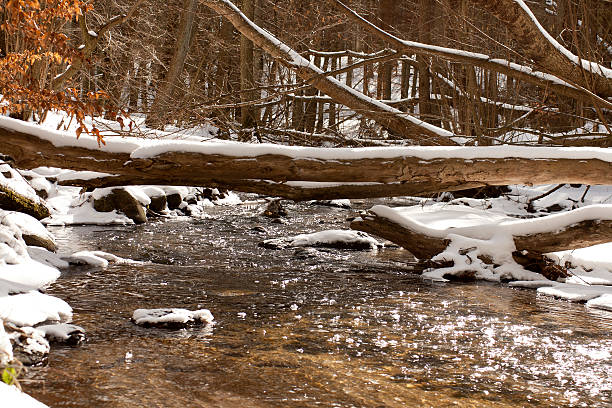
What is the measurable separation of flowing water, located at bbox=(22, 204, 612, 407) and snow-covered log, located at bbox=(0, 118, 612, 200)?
1.10 meters

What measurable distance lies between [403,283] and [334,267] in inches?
46.7

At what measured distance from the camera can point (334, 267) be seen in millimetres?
8312

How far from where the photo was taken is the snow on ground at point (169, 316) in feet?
17.3

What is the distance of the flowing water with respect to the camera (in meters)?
3.92

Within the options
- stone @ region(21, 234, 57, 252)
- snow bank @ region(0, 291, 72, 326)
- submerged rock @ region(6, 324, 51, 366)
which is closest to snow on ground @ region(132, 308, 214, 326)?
snow bank @ region(0, 291, 72, 326)

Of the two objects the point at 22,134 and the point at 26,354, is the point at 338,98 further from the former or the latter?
the point at 26,354

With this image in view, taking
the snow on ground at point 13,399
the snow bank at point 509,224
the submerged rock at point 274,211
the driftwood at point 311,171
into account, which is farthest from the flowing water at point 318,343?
the submerged rock at point 274,211

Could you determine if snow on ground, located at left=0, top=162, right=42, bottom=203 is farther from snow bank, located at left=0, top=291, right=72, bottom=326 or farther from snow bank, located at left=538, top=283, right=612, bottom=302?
snow bank, located at left=538, top=283, right=612, bottom=302

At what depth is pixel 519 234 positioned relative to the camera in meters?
7.62

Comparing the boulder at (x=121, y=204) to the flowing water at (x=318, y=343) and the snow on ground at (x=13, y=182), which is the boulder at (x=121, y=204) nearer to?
the snow on ground at (x=13, y=182)

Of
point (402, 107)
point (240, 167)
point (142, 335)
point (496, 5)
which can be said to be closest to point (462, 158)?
point (496, 5)

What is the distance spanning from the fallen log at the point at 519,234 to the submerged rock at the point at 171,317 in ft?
10.2

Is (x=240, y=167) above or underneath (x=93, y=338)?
above

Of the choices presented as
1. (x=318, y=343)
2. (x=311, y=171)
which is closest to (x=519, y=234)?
(x=311, y=171)
